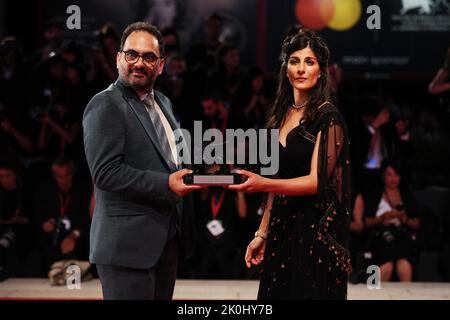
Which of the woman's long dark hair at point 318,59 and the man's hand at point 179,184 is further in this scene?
the woman's long dark hair at point 318,59

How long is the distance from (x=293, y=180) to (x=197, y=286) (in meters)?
2.66

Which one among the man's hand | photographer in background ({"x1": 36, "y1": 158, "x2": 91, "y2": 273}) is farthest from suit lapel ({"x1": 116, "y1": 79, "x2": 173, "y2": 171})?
photographer in background ({"x1": 36, "y1": 158, "x2": 91, "y2": 273})

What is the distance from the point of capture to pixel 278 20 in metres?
6.94

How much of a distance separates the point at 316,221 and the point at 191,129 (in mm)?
3165

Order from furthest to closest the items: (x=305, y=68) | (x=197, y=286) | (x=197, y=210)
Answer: (x=197, y=210)
(x=197, y=286)
(x=305, y=68)

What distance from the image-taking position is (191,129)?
5664mm

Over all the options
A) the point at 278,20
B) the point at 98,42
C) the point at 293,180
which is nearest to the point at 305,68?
the point at 293,180

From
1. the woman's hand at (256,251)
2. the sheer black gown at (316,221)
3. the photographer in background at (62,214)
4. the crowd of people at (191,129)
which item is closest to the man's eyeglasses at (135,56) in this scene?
the sheer black gown at (316,221)

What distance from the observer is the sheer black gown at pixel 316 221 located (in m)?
2.57

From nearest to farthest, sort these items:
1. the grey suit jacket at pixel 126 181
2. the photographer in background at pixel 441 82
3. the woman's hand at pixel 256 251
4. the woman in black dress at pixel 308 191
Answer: the grey suit jacket at pixel 126 181 → the woman in black dress at pixel 308 191 → the woman's hand at pixel 256 251 → the photographer in background at pixel 441 82

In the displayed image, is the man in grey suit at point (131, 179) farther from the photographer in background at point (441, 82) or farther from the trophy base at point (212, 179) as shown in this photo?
the photographer in background at point (441, 82)

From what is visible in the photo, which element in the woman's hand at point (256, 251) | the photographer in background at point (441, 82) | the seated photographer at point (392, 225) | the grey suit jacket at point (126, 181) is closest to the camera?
the grey suit jacket at point (126, 181)

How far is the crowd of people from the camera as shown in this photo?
5457 mm
